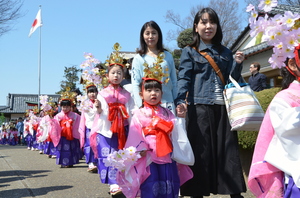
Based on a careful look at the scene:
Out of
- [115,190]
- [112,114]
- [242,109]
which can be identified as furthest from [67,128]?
[242,109]

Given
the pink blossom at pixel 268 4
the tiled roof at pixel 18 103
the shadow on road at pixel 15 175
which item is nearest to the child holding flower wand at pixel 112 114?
the shadow on road at pixel 15 175

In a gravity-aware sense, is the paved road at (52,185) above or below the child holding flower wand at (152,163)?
below

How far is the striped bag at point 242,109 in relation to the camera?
342cm

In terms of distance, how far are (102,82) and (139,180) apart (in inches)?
90.0

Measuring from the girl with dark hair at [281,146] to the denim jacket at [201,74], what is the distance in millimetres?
1321

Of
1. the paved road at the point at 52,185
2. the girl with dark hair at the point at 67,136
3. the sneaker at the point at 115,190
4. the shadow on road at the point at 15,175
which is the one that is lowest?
the shadow on road at the point at 15,175

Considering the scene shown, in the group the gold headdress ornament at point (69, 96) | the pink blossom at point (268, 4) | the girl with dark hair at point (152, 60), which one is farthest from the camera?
the gold headdress ornament at point (69, 96)

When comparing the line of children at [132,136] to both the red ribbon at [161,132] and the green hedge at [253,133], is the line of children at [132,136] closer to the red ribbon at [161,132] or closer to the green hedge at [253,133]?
the red ribbon at [161,132]

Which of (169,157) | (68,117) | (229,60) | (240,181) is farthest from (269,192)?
(68,117)

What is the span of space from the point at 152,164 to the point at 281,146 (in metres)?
1.82

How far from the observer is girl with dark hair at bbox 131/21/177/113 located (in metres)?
4.61

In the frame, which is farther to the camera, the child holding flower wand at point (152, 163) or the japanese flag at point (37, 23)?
the japanese flag at point (37, 23)

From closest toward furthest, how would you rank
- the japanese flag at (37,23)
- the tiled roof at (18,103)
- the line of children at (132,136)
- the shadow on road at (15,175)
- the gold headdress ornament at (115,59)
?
1. the line of children at (132,136)
2. the gold headdress ornament at (115,59)
3. the shadow on road at (15,175)
4. the japanese flag at (37,23)
5. the tiled roof at (18,103)

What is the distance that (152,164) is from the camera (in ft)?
13.0
